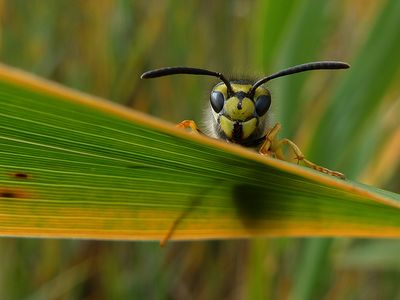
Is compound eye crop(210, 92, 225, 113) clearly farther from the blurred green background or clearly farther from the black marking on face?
the blurred green background

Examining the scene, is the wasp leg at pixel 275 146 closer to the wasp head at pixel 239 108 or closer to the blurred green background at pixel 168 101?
the wasp head at pixel 239 108

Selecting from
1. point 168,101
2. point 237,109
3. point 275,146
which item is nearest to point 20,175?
point 237,109

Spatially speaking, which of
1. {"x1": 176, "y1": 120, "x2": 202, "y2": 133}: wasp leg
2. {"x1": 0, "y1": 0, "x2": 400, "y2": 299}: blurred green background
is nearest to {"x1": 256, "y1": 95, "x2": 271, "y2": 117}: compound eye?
{"x1": 176, "y1": 120, "x2": 202, "y2": 133}: wasp leg

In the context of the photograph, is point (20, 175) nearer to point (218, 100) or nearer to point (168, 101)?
point (218, 100)

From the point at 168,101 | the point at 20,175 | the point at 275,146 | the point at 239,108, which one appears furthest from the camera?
the point at 168,101

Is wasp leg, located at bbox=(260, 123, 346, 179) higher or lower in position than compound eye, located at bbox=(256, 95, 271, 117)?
lower
